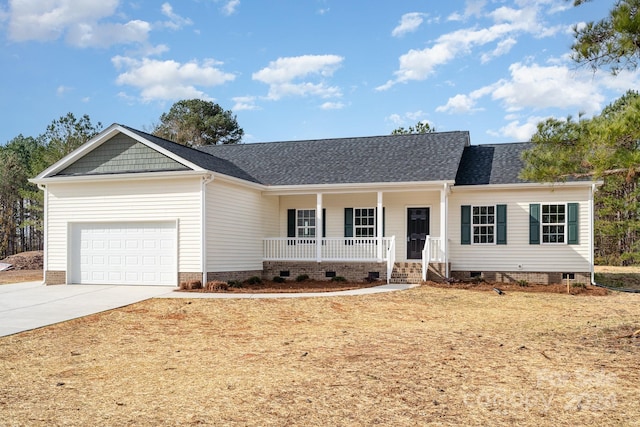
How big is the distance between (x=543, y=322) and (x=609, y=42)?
17.7 feet

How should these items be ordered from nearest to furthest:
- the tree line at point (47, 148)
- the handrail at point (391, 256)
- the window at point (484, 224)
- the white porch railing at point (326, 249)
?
the handrail at point (391, 256) → the white porch railing at point (326, 249) → the window at point (484, 224) → the tree line at point (47, 148)

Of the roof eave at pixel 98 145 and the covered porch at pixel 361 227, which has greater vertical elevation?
the roof eave at pixel 98 145

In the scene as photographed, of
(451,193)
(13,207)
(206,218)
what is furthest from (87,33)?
(13,207)

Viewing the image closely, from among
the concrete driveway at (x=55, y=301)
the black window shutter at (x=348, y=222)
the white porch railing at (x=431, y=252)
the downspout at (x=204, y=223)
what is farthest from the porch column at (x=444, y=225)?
the concrete driveway at (x=55, y=301)

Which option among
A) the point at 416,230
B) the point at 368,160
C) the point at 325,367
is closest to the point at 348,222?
the point at 416,230

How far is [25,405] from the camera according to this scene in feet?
21.1

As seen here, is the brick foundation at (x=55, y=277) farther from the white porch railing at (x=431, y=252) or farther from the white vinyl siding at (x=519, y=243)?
the white vinyl siding at (x=519, y=243)

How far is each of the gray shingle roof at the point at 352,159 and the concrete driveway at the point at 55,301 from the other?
664 cm

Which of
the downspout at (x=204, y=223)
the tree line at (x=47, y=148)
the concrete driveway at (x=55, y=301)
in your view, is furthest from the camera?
the tree line at (x=47, y=148)

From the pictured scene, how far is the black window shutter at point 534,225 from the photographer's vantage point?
1878 cm

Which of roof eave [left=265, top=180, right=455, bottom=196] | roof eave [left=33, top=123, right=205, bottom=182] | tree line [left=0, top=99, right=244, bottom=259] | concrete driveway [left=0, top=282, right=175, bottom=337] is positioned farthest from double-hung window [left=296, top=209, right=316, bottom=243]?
tree line [left=0, top=99, right=244, bottom=259]

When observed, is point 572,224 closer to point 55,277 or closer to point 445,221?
point 445,221

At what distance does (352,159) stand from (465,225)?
4928 mm

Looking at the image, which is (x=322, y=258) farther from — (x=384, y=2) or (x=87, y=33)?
(x=87, y=33)
